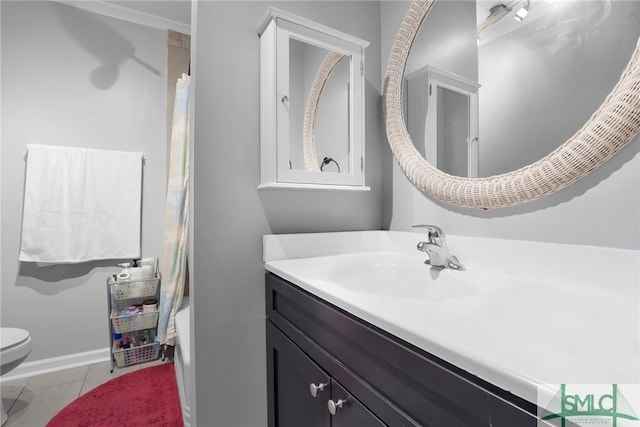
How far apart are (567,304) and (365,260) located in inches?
22.5

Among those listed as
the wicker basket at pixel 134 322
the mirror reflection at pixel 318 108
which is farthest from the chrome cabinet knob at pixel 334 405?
the wicker basket at pixel 134 322

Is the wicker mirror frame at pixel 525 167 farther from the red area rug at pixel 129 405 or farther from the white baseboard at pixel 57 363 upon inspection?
the white baseboard at pixel 57 363

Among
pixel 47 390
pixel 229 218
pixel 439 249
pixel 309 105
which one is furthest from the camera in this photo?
pixel 47 390

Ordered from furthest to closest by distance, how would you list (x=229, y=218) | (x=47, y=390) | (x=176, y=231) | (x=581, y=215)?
(x=176, y=231)
(x=47, y=390)
(x=229, y=218)
(x=581, y=215)

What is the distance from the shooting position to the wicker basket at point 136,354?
6.28 ft

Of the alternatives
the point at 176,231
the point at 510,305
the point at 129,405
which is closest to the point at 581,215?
the point at 510,305

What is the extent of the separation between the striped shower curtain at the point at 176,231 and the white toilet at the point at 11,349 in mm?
609

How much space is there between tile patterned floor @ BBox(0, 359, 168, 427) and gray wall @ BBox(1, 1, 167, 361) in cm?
15

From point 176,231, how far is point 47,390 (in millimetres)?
1170

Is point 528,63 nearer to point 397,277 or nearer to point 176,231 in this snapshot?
point 397,277

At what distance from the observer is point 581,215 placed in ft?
2.24

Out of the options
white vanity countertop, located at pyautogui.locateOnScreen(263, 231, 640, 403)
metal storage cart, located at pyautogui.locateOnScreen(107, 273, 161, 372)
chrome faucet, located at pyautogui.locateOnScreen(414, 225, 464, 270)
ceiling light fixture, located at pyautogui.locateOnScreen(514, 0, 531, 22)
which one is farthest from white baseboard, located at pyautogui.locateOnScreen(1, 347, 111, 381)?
ceiling light fixture, located at pyautogui.locateOnScreen(514, 0, 531, 22)

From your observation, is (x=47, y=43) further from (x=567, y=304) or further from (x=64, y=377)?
(x=567, y=304)

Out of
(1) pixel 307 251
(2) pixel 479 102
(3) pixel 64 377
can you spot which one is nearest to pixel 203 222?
(1) pixel 307 251
